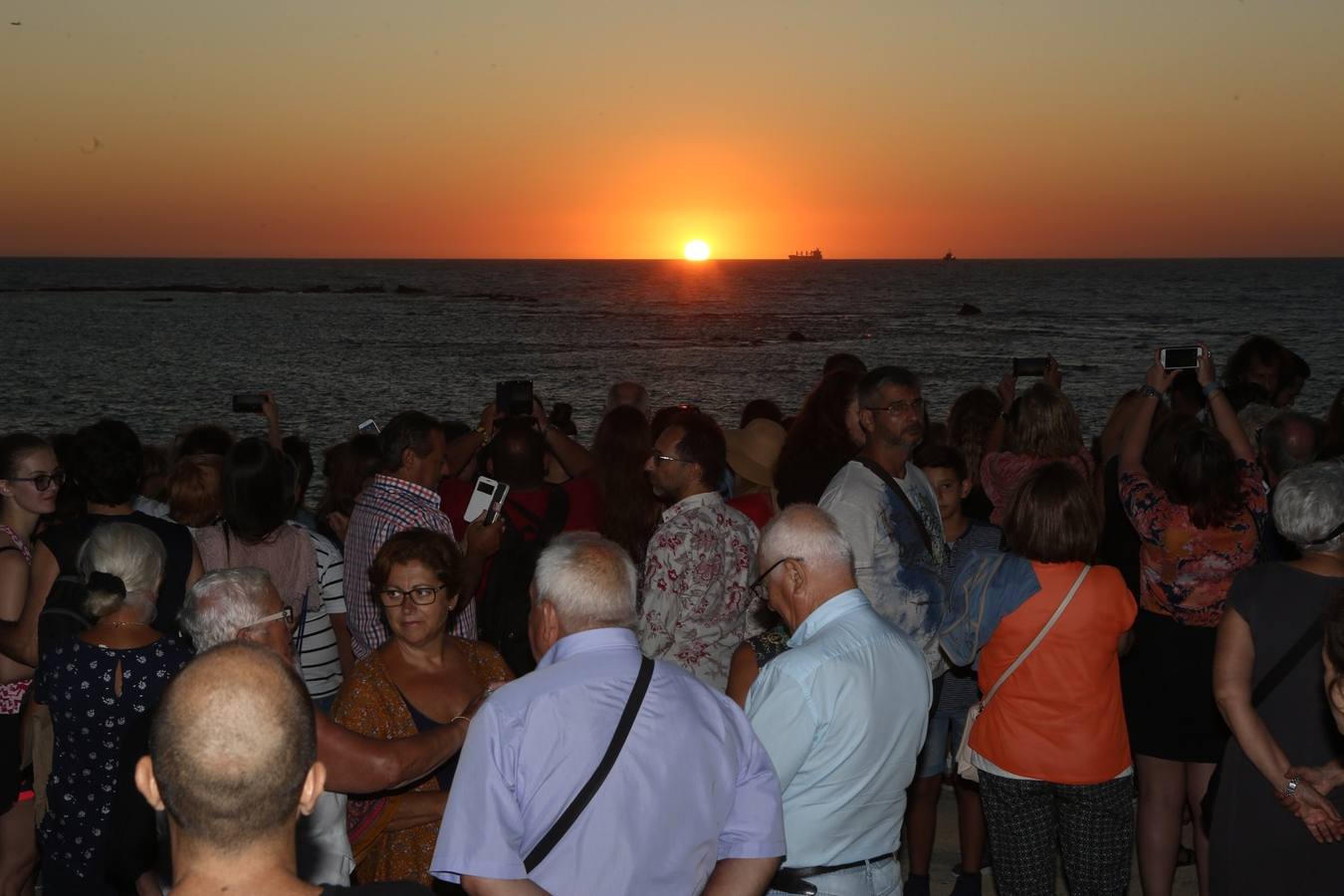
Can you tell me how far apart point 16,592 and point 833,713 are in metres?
3.03

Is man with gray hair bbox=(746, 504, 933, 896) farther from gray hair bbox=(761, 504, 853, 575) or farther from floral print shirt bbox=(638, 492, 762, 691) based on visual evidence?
floral print shirt bbox=(638, 492, 762, 691)

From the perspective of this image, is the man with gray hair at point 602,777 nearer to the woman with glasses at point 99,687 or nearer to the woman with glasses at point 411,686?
the woman with glasses at point 411,686

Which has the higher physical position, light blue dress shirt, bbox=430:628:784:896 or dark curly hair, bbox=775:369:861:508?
dark curly hair, bbox=775:369:861:508

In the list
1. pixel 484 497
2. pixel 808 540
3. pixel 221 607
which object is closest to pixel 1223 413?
pixel 808 540

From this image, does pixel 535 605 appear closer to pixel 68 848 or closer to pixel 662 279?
pixel 68 848

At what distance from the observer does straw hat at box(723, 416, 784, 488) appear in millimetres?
5723

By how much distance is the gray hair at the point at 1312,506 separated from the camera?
138 inches

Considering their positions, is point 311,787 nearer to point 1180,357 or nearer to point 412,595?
point 412,595

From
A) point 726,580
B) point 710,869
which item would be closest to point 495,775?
point 710,869

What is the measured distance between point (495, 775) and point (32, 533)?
3.18 meters

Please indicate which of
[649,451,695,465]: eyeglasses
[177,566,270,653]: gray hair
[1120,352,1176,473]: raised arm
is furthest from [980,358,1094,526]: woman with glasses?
[177,566,270,653]: gray hair

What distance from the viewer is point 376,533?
15.7 feet

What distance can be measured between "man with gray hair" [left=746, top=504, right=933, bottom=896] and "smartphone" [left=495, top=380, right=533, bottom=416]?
10.9ft

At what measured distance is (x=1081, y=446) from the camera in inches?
233
